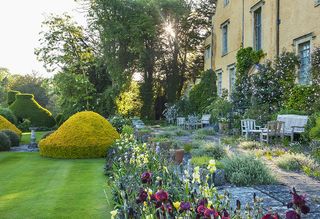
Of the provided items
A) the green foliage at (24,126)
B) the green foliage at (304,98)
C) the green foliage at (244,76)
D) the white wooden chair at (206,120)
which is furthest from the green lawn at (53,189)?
the green foliage at (24,126)

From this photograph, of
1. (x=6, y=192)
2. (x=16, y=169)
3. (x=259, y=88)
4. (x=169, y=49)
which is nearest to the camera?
(x=6, y=192)

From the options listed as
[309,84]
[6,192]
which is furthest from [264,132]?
[6,192]

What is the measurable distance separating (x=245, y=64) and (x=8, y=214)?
15.4 m

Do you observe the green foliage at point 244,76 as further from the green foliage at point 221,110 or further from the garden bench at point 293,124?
the garden bench at point 293,124

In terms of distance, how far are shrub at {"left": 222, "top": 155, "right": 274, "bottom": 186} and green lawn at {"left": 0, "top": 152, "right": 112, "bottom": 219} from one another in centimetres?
197

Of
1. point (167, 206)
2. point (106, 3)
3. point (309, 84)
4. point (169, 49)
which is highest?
point (106, 3)

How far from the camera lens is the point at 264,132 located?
12188 mm

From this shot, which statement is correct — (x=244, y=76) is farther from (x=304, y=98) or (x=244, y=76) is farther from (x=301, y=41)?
(x=304, y=98)

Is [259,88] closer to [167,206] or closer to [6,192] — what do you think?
[6,192]

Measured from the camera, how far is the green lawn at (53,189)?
18.2 ft

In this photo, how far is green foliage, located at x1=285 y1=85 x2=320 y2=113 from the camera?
1292cm

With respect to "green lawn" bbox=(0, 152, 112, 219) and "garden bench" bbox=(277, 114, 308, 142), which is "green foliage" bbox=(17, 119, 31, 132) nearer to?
"green lawn" bbox=(0, 152, 112, 219)

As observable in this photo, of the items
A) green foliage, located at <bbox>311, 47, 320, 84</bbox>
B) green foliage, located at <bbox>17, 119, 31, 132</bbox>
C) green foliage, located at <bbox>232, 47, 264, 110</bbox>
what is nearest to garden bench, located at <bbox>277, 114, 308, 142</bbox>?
green foliage, located at <bbox>311, 47, 320, 84</bbox>

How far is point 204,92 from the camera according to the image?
2445cm
